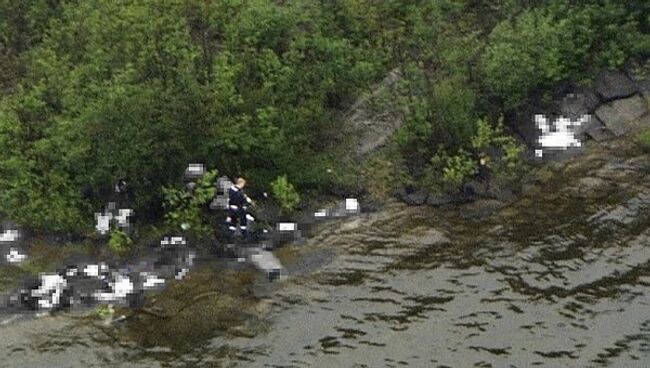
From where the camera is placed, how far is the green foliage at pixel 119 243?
2089 cm

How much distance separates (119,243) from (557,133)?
41.5 feet

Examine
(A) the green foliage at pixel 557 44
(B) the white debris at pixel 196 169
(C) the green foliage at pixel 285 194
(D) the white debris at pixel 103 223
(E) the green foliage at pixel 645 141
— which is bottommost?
(D) the white debris at pixel 103 223

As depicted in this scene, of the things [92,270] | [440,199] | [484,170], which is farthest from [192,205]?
[484,170]

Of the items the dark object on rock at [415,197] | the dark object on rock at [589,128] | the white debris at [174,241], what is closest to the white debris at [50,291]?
the white debris at [174,241]

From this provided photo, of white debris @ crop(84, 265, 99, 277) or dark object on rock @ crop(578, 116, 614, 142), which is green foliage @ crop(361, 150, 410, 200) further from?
white debris @ crop(84, 265, 99, 277)

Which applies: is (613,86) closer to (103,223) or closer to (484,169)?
(484,169)

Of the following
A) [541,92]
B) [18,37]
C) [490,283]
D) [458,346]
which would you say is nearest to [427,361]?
[458,346]

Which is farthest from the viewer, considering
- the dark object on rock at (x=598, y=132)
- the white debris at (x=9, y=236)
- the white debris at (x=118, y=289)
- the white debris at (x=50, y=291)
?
the dark object on rock at (x=598, y=132)

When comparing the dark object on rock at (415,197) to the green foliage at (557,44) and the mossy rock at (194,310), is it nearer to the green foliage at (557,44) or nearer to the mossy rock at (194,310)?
the green foliage at (557,44)

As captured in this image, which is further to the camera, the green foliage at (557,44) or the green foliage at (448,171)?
the green foliage at (557,44)

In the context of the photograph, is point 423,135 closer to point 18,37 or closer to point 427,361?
point 427,361

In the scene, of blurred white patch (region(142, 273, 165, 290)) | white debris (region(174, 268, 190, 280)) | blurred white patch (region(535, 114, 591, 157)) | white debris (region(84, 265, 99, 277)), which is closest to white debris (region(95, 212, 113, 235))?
white debris (region(84, 265, 99, 277))

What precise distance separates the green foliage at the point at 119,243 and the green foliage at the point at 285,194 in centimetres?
406

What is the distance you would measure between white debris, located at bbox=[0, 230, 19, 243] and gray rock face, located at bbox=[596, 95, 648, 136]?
16906 mm
